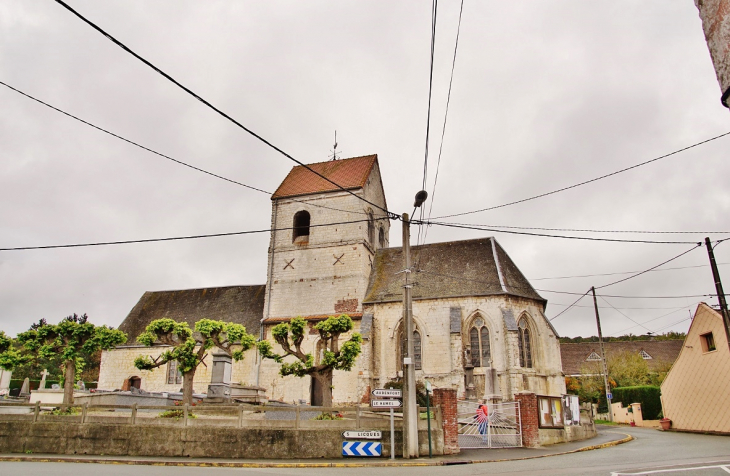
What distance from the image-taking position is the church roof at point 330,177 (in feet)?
107

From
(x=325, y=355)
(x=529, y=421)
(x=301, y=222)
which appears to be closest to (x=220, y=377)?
(x=325, y=355)

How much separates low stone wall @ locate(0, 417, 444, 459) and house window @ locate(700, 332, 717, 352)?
605 inches

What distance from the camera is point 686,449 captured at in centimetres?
1477

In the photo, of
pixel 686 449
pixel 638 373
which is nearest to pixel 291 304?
pixel 686 449

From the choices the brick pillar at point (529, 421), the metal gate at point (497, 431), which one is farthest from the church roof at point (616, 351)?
the brick pillar at point (529, 421)

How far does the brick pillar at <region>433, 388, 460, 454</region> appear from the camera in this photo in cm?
1495

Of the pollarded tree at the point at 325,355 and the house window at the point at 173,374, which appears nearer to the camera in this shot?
the pollarded tree at the point at 325,355

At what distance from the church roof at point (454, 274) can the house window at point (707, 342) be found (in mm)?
7729

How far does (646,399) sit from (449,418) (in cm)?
2453

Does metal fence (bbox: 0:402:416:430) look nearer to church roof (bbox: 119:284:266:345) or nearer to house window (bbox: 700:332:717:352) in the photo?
church roof (bbox: 119:284:266:345)

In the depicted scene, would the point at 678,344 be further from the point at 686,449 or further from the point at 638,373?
the point at 686,449

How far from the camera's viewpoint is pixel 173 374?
31.7 metres

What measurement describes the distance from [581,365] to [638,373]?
Answer: 11295 millimetres

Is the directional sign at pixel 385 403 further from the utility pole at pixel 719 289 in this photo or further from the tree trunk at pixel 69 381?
the tree trunk at pixel 69 381
